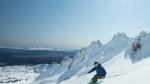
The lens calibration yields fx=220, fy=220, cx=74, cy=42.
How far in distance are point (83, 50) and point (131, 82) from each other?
204 ft

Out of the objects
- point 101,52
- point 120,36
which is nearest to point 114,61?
point 101,52

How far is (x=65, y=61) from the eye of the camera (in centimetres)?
7644

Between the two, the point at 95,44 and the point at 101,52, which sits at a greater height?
the point at 95,44

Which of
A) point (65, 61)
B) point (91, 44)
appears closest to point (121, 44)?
point (91, 44)

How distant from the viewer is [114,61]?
118 ft

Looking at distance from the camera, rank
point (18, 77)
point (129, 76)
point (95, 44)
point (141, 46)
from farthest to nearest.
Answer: point (18, 77), point (95, 44), point (141, 46), point (129, 76)

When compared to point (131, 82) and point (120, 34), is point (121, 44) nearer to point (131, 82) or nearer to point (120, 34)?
point (120, 34)

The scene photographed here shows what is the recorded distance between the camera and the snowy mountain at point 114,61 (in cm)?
2088

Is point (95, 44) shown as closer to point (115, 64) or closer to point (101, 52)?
point (101, 52)

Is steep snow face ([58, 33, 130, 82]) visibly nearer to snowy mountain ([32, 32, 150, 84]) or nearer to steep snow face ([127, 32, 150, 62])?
snowy mountain ([32, 32, 150, 84])

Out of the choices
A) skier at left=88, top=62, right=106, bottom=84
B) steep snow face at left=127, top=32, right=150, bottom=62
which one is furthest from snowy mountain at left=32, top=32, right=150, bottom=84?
skier at left=88, top=62, right=106, bottom=84

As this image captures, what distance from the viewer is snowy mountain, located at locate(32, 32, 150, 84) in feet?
68.5

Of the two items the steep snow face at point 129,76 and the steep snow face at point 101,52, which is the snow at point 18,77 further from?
the steep snow face at point 129,76

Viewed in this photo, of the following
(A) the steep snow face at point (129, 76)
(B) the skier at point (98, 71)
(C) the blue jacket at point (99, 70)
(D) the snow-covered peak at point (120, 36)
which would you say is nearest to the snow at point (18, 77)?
(D) the snow-covered peak at point (120, 36)
